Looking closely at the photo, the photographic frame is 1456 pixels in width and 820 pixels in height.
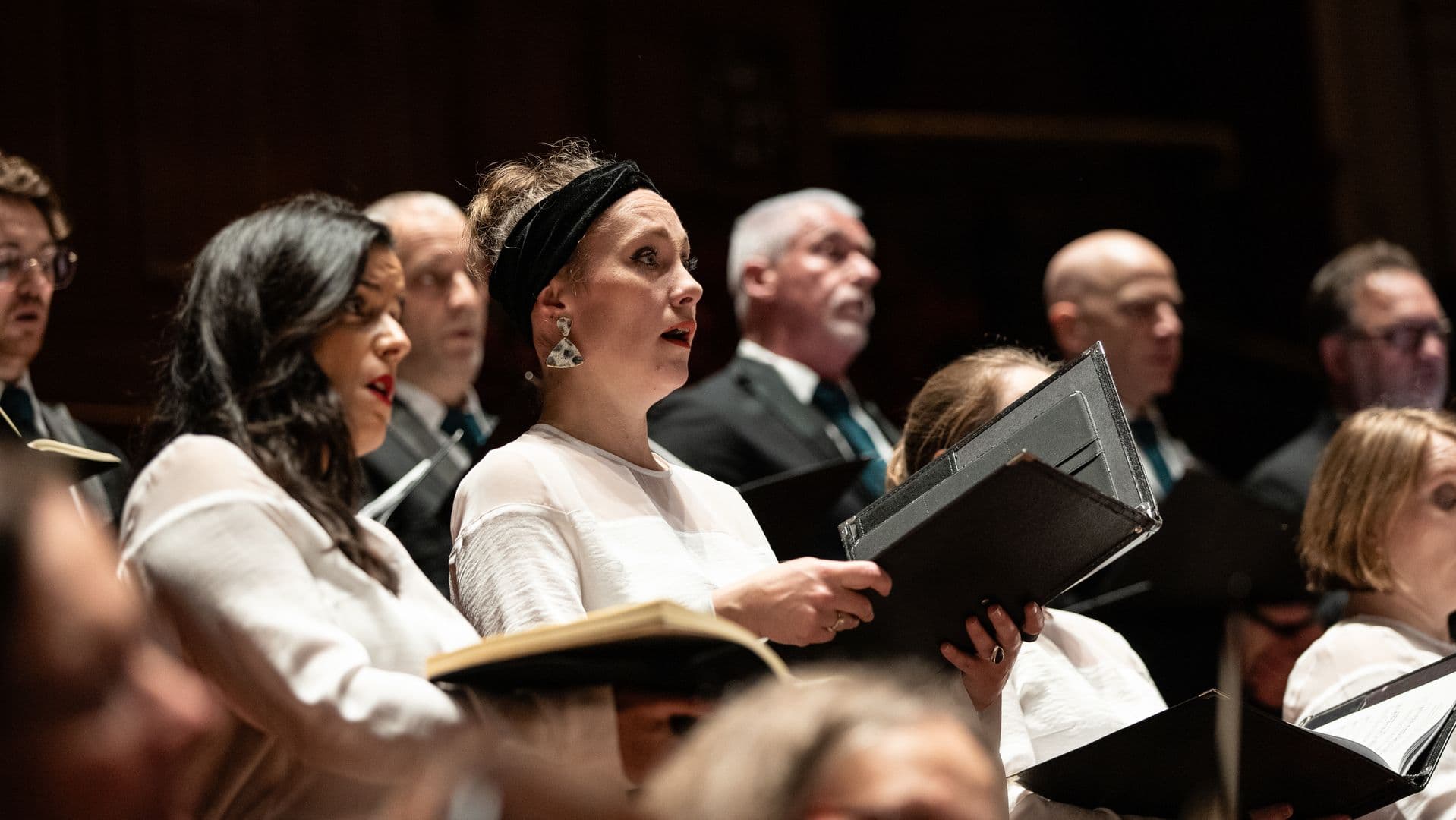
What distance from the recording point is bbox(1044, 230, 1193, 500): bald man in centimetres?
421

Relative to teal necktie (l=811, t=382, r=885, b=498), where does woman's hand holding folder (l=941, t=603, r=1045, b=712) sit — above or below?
above

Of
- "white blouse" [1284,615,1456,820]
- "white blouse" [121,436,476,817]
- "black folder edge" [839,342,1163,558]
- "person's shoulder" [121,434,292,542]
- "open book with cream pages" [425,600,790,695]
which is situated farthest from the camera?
"white blouse" [1284,615,1456,820]

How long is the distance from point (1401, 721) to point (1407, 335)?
2.18 m

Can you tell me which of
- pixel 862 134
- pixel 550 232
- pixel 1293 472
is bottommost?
pixel 1293 472

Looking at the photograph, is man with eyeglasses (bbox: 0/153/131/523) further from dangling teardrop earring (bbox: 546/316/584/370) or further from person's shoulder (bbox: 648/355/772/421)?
person's shoulder (bbox: 648/355/772/421)

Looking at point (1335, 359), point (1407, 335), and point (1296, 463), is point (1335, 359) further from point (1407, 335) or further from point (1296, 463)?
point (1296, 463)

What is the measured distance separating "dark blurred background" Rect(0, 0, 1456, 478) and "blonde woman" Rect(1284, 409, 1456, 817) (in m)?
2.09

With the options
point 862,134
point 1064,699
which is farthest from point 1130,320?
point 1064,699

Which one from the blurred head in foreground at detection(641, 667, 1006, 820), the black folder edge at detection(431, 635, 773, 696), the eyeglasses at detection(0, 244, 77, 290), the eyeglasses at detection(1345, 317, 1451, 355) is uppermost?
the eyeglasses at detection(0, 244, 77, 290)

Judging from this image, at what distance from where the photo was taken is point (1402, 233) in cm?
601

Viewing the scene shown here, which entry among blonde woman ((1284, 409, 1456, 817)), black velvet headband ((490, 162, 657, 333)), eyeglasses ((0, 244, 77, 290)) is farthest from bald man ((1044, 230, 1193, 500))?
eyeglasses ((0, 244, 77, 290))

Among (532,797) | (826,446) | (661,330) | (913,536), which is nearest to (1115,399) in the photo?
(913,536)

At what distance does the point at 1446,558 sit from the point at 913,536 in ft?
4.62

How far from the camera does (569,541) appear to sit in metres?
1.98
